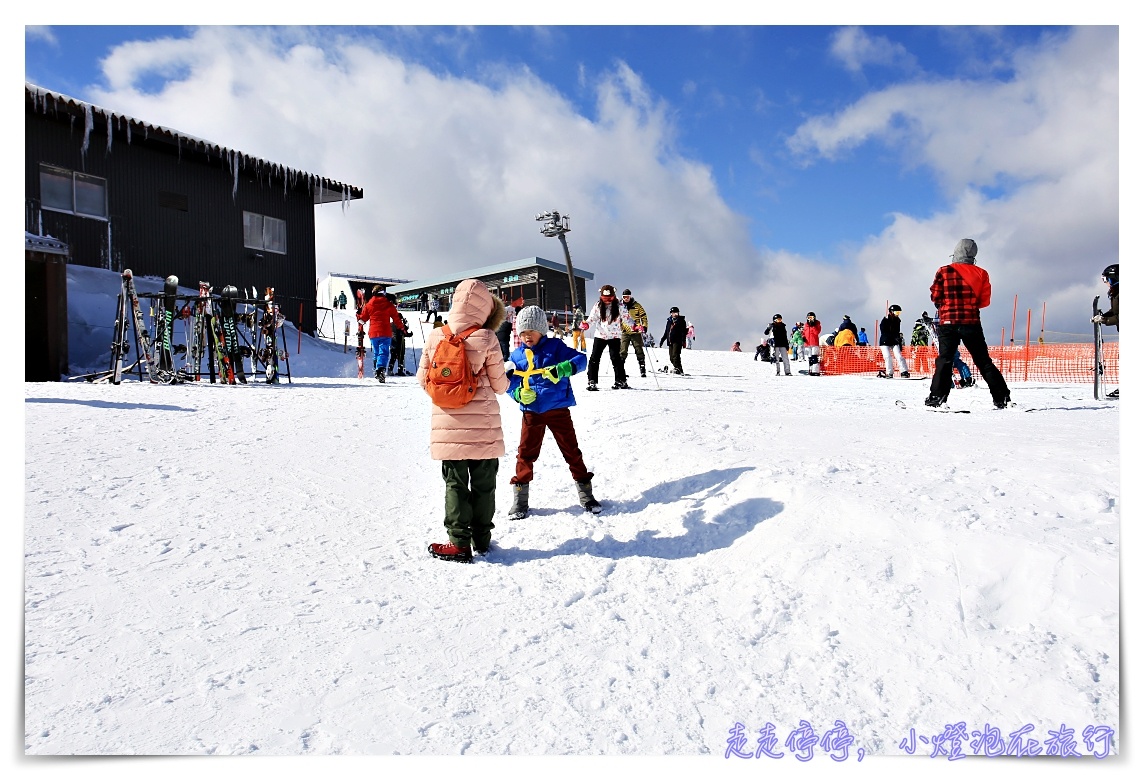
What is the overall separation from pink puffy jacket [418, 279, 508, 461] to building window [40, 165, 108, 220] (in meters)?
17.5

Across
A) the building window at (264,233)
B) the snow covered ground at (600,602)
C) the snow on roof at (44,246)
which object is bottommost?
the snow covered ground at (600,602)

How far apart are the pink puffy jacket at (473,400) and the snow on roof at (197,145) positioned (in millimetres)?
14223

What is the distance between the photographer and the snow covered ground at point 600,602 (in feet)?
7.44

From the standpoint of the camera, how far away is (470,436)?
12.1ft

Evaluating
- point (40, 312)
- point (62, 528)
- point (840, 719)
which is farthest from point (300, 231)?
point (840, 719)

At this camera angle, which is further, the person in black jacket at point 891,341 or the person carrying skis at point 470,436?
the person in black jacket at point 891,341

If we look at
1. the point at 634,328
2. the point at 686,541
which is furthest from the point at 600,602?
the point at 634,328

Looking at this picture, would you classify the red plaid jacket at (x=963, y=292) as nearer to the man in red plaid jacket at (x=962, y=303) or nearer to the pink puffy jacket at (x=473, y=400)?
the man in red plaid jacket at (x=962, y=303)

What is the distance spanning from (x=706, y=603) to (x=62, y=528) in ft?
12.1

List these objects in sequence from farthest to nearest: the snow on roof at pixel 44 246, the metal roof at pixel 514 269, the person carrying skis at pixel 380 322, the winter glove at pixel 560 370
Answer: the metal roof at pixel 514 269
the person carrying skis at pixel 380 322
the snow on roof at pixel 44 246
the winter glove at pixel 560 370

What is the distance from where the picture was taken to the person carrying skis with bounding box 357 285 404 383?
12305 mm

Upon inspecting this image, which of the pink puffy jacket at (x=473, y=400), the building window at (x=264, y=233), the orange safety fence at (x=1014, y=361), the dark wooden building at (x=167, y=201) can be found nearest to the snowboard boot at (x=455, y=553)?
the pink puffy jacket at (x=473, y=400)

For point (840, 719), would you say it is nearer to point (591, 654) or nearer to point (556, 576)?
point (591, 654)

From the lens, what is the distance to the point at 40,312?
39.2 ft
